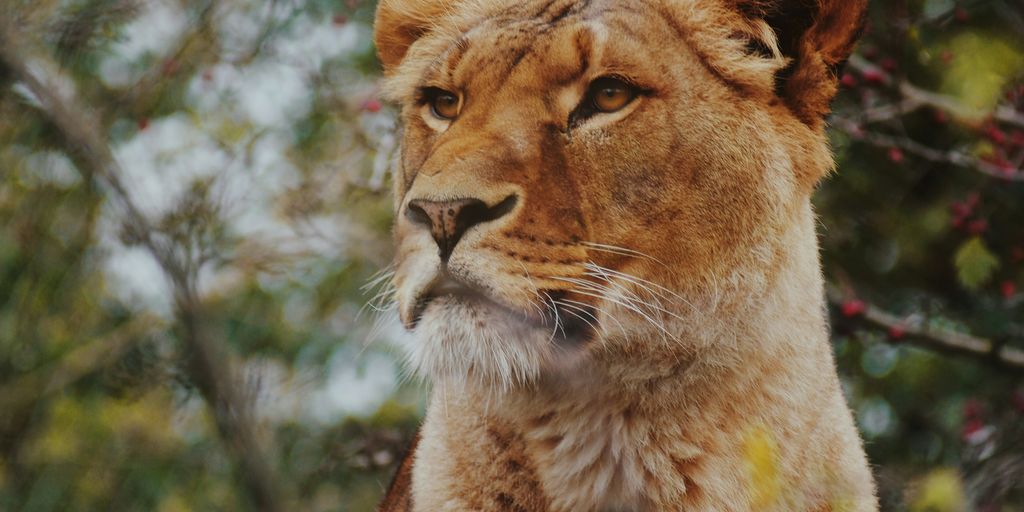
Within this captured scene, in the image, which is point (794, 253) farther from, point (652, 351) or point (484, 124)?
point (484, 124)

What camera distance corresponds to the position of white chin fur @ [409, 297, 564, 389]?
2.30 meters

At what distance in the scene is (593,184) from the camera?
2426 millimetres

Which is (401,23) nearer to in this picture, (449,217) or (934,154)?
(449,217)

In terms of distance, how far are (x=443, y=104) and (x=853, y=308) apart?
236 cm

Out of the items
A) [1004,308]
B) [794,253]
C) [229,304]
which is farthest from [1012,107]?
[229,304]

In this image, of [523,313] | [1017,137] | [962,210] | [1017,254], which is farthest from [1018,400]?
[523,313]

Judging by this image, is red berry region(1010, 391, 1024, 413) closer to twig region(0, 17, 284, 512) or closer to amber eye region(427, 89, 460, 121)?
amber eye region(427, 89, 460, 121)

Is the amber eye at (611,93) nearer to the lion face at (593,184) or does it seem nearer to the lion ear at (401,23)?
the lion face at (593,184)

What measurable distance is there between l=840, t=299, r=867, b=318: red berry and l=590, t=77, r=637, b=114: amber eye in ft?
7.65

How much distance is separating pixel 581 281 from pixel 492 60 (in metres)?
0.66

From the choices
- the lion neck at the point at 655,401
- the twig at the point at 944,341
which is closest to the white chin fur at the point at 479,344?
the lion neck at the point at 655,401

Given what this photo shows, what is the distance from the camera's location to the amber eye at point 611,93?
8.27 ft

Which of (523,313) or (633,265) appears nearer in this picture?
(523,313)

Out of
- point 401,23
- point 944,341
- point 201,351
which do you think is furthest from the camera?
point 944,341
